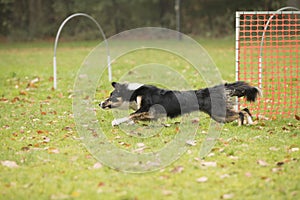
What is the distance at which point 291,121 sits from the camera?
7.19m

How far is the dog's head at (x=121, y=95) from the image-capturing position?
23.0 feet

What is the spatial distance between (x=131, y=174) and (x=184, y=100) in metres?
2.28

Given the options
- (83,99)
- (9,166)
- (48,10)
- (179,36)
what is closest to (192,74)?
(83,99)

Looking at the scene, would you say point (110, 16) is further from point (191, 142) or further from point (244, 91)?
point (191, 142)

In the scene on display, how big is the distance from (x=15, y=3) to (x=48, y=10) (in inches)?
75.9

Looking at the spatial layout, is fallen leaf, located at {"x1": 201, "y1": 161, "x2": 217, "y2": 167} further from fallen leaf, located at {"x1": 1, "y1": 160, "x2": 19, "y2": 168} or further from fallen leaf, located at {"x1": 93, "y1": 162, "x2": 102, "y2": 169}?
fallen leaf, located at {"x1": 1, "y1": 160, "x2": 19, "y2": 168}

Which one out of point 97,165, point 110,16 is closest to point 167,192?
point 97,165

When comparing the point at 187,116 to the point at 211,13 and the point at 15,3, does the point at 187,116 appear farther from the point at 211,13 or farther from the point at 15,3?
the point at 15,3

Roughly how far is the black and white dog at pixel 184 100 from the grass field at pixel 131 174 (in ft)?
0.78

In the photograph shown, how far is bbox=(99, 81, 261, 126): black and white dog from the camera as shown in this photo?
679 cm

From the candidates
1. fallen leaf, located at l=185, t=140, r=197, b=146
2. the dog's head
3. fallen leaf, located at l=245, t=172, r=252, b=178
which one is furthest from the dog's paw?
fallen leaf, located at l=245, t=172, r=252, b=178

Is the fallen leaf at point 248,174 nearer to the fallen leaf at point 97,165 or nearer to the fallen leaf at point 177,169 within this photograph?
the fallen leaf at point 177,169

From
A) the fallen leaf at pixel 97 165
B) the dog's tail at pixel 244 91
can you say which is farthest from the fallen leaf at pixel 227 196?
the dog's tail at pixel 244 91

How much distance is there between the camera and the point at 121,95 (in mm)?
7059
